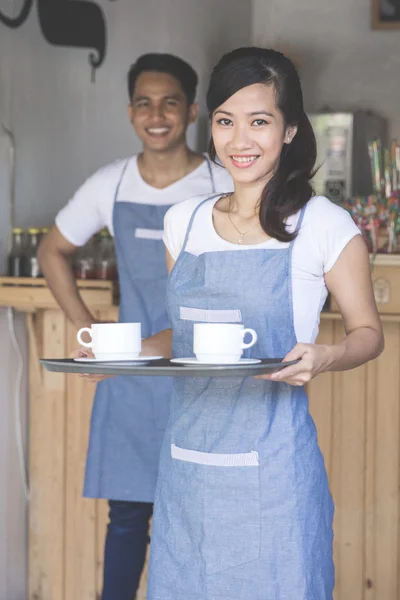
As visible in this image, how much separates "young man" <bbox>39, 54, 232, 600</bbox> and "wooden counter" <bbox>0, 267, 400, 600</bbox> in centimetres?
33

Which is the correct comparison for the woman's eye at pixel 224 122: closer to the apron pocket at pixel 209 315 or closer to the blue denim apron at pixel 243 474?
the blue denim apron at pixel 243 474

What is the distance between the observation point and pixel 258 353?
5.73 feet

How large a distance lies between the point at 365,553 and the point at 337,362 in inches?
55.3

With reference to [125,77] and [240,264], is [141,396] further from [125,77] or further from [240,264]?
[125,77]

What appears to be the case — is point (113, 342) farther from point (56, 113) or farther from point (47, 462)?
point (56, 113)

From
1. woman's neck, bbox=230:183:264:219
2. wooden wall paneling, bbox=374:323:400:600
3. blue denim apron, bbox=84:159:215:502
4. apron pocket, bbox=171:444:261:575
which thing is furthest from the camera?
wooden wall paneling, bbox=374:323:400:600

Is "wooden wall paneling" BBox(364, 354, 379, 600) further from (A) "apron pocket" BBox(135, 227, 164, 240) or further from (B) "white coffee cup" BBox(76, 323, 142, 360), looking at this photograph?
(B) "white coffee cup" BBox(76, 323, 142, 360)

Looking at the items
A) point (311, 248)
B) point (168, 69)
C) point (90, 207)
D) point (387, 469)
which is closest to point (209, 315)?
point (311, 248)

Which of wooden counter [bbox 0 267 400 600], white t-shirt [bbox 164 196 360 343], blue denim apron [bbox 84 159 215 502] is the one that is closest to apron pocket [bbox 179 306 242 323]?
white t-shirt [bbox 164 196 360 343]

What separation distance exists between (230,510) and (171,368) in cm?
36

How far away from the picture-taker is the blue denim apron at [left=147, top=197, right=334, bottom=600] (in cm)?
166

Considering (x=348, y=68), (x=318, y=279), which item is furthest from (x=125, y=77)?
A: (x=318, y=279)

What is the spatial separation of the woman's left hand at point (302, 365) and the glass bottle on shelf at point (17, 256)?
64.8 inches

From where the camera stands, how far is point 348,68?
4.57m
